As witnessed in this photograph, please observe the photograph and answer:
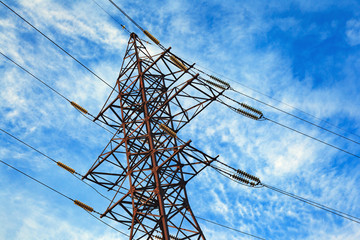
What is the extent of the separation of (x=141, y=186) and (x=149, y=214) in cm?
161

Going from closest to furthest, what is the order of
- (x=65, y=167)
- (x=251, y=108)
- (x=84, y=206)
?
(x=84, y=206), (x=65, y=167), (x=251, y=108)

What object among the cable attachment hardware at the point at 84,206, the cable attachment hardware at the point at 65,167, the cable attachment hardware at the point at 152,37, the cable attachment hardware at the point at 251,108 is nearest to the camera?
the cable attachment hardware at the point at 84,206

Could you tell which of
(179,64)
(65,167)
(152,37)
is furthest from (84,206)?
(152,37)

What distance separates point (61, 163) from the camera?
1577cm

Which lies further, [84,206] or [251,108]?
[251,108]

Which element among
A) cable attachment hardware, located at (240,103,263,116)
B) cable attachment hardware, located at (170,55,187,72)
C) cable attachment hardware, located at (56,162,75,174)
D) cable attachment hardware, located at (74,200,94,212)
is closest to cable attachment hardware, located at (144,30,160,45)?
cable attachment hardware, located at (170,55,187,72)

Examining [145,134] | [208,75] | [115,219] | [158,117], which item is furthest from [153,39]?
[115,219]

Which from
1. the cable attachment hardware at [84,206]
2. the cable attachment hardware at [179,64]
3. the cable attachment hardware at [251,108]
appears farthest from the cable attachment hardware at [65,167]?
the cable attachment hardware at [251,108]

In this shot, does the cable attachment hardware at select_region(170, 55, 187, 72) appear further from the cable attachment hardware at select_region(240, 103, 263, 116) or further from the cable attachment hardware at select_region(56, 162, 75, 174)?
the cable attachment hardware at select_region(56, 162, 75, 174)

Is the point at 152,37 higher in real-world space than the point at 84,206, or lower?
higher

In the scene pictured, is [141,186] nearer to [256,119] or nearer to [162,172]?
[162,172]

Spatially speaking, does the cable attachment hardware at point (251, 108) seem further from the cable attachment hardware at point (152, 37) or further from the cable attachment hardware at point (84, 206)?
the cable attachment hardware at point (84, 206)

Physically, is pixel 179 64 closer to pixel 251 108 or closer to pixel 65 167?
pixel 251 108

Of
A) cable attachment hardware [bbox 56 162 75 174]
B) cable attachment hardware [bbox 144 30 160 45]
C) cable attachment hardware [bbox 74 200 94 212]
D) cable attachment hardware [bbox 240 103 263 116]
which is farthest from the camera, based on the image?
cable attachment hardware [bbox 144 30 160 45]
